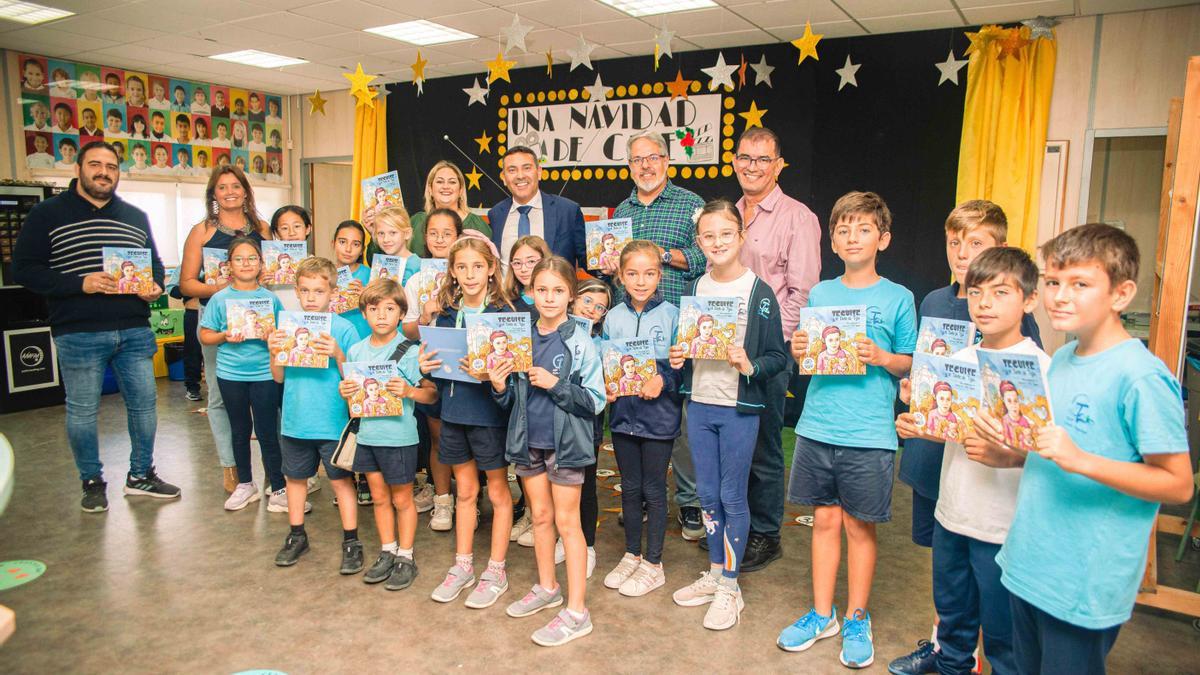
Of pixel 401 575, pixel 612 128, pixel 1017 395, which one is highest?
pixel 612 128

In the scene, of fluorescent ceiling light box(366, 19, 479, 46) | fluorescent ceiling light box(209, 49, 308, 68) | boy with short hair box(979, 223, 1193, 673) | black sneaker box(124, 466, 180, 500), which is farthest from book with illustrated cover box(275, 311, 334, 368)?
fluorescent ceiling light box(209, 49, 308, 68)

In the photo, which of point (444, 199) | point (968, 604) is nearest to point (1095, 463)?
point (968, 604)

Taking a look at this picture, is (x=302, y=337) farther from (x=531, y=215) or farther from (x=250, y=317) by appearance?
(x=531, y=215)

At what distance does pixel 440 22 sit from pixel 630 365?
4.17 metres

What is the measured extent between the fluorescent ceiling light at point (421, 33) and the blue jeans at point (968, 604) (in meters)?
5.27

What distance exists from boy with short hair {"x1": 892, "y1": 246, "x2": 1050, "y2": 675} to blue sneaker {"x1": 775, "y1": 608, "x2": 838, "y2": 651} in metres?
0.61

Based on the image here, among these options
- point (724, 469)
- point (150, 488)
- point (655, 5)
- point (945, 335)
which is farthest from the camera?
point (655, 5)

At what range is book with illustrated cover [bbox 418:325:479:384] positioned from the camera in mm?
2760

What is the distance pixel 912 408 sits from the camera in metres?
2.06

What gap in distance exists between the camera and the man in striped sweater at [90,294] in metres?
3.63

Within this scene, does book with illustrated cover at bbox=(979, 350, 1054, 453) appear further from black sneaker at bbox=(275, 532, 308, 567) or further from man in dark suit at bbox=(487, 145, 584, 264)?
black sneaker at bbox=(275, 532, 308, 567)

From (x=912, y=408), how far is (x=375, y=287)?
2.00 meters

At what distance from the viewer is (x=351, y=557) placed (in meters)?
3.21

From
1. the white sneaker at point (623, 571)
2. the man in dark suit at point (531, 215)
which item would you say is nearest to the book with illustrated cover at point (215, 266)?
the man in dark suit at point (531, 215)
